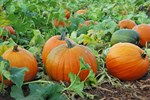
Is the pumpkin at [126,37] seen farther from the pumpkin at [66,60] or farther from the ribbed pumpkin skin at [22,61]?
A: the ribbed pumpkin skin at [22,61]

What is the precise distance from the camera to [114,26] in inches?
183

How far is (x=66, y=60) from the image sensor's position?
288cm

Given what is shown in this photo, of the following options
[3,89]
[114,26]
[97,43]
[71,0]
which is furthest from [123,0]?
[3,89]

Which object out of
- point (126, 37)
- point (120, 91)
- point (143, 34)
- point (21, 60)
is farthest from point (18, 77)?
Result: point (143, 34)

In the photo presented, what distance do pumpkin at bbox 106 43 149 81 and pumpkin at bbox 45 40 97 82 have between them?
276mm

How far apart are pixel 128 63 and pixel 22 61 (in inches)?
33.8

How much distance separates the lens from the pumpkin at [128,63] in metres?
3.10

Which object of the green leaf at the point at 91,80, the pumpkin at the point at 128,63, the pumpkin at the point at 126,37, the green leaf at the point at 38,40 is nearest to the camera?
the green leaf at the point at 91,80

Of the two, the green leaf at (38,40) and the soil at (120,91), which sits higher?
the green leaf at (38,40)

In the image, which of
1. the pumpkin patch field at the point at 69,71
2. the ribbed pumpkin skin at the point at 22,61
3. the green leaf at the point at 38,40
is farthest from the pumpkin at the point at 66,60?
the green leaf at the point at 38,40

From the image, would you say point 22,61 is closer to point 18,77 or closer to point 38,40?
point 18,77

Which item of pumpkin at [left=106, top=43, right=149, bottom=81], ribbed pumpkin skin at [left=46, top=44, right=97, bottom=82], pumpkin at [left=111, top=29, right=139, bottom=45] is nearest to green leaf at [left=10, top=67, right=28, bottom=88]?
ribbed pumpkin skin at [left=46, top=44, right=97, bottom=82]

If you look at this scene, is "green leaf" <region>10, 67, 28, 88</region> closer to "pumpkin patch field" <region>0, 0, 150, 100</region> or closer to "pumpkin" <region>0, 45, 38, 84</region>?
"pumpkin patch field" <region>0, 0, 150, 100</region>

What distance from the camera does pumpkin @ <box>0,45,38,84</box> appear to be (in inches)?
110
